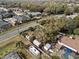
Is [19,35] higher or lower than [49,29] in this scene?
lower

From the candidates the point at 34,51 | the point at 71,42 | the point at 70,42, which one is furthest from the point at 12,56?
the point at 71,42

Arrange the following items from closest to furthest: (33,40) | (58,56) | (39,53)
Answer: (58,56), (39,53), (33,40)

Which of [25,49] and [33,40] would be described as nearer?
[25,49]

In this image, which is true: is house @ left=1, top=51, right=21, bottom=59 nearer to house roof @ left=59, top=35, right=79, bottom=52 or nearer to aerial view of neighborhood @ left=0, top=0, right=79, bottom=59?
aerial view of neighborhood @ left=0, top=0, right=79, bottom=59

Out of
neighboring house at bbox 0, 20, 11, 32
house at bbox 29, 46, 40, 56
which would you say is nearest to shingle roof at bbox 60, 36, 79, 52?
house at bbox 29, 46, 40, 56

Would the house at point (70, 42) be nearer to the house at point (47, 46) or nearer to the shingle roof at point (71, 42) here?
the shingle roof at point (71, 42)

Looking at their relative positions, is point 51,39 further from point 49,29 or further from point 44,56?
point 44,56

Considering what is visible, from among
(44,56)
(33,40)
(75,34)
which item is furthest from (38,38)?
(75,34)

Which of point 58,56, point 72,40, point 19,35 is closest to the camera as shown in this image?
point 58,56

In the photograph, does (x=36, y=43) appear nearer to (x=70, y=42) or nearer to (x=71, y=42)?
(x=70, y=42)
